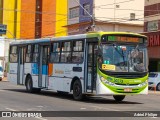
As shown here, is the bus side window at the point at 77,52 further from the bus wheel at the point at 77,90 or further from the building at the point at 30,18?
the building at the point at 30,18

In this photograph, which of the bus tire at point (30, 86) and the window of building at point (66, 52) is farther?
the bus tire at point (30, 86)

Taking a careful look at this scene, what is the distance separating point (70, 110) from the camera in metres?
16.1

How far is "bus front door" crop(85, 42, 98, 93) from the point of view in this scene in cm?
1995

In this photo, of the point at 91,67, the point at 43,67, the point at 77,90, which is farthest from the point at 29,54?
the point at 91,67

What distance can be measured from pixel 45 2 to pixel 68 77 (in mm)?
58734

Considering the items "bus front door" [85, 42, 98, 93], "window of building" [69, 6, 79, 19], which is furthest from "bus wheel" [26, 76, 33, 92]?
"window of building" [69, 6, 79, 19]

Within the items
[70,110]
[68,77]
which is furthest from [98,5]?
[70,110]

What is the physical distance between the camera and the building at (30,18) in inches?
3086

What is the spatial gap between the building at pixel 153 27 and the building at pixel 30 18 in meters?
33.0

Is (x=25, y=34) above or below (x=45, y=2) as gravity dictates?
below

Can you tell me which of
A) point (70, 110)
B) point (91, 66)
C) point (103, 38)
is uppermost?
point (103, 38)

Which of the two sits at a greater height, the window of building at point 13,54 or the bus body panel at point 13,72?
the window of building at point 13,54

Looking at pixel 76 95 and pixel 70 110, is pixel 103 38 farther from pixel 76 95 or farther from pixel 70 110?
pixel 70 110

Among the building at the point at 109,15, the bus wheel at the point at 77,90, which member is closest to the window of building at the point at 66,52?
the bus wheel at the point at 77,90
